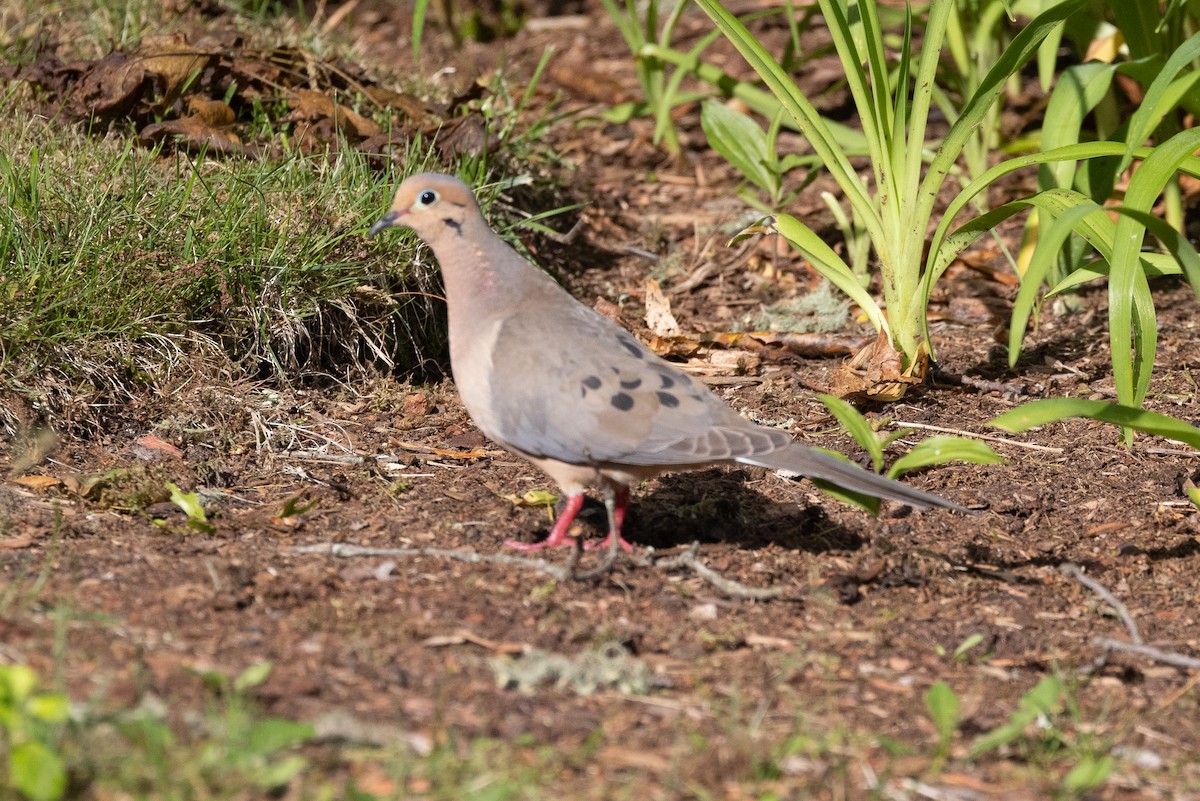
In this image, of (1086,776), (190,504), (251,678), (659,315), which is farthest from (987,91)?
(251,678)

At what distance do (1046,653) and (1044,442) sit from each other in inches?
54.8

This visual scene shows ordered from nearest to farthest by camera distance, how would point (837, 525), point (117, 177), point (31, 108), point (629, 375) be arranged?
1. point (629, 375)
2. point (837, 525)
3. point (117, 177)
4. point (31, 108)

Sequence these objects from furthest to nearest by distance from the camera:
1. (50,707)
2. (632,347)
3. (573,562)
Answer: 1. (632,347)
2. (573,562)
3. (50,707)

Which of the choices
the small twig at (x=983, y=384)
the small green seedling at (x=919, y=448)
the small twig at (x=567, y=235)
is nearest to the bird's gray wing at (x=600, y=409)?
the small green seedling at (x=919, y=448)

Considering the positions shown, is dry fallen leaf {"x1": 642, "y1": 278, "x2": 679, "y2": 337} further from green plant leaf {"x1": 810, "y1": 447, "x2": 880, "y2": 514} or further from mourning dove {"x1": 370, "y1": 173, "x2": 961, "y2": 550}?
green plant leaf {"x1": 810, "y1": 447, "x2": 880, "y2": 514}

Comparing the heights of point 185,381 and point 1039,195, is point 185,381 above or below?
below

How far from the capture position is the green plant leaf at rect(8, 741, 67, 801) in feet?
6.63

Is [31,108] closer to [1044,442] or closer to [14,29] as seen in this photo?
[14,29]

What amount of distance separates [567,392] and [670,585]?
59 centimetres

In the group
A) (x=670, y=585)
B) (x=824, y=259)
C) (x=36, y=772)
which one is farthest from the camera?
(x=824, y=259)

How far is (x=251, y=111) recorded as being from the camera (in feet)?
18.3

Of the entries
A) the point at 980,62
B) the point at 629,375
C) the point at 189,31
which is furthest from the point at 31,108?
the point at 980,62

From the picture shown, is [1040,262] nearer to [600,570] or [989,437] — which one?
[600,570]

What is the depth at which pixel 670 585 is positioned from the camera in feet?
11.0
